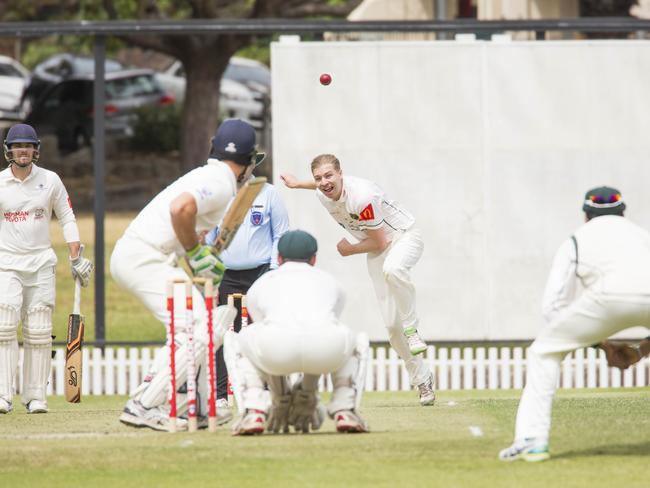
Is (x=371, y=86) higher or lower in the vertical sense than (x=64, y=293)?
higher

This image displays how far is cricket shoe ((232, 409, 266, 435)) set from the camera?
842 centimetres

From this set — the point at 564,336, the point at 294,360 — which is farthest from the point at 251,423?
the point at 564,336

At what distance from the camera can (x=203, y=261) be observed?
335 inches

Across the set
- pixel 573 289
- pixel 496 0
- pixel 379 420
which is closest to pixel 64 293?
pixel 496 0

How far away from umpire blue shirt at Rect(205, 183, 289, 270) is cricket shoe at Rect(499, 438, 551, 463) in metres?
4.23

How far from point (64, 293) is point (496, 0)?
8.02 meters

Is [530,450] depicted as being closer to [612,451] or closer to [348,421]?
[612,451]

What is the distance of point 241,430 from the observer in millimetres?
8461

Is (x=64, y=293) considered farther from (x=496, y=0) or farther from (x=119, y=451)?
(x=119, y=451)

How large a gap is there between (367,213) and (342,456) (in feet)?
10.6

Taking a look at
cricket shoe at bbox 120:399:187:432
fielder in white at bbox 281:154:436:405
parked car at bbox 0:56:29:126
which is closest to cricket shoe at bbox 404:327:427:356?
fielder in white at bbox 281:154:436:405

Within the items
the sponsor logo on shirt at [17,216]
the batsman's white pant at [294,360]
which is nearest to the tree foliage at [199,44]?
the sponsor logo on shirt at [17,216]

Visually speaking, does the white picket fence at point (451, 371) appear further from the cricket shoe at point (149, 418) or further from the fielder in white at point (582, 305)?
the fielder in white at point (582, 305)

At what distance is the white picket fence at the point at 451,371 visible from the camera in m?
15.2
